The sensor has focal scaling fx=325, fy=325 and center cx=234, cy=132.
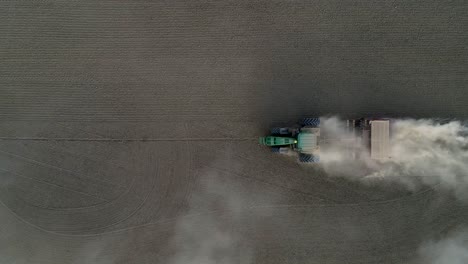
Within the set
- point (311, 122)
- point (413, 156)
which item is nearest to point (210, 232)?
point (311, 122)

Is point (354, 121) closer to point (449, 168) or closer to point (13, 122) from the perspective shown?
point (449, 168)

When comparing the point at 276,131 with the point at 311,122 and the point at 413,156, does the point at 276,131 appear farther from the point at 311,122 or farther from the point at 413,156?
the point at 413,156

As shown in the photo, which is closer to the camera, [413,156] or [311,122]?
[311,122]

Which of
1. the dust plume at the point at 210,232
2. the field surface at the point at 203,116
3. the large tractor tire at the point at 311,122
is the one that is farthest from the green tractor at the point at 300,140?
the dust plume at the point at 210,232

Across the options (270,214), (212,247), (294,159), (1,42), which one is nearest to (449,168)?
(294,159)

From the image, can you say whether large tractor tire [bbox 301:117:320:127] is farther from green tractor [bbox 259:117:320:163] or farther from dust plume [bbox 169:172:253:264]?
dust plume [bbox 169:172:253:264]

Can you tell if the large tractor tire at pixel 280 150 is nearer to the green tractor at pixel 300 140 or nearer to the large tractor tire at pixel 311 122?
the green tractor at pixel 300 140
